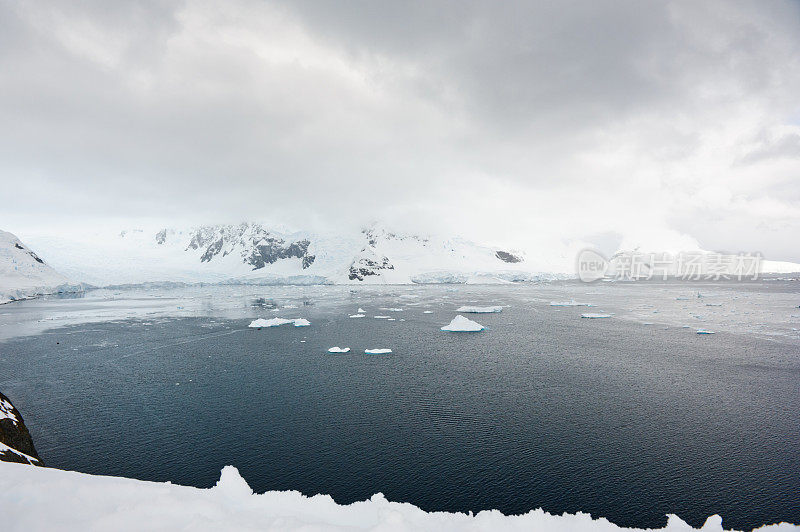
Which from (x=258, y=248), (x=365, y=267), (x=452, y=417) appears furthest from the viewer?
(x=258, y=248)

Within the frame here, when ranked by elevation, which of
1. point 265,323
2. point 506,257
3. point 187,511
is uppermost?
point 506,257

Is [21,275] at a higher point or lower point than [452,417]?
higher

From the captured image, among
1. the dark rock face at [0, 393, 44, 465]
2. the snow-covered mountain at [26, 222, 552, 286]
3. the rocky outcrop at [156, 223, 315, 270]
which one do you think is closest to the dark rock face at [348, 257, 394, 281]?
the snow-covered mountain at [26, 222, 552, 286]

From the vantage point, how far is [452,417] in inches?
647

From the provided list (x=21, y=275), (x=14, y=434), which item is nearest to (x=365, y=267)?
(x=21, y=275)

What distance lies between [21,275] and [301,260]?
3975 inches

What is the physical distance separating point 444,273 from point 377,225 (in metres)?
53.7

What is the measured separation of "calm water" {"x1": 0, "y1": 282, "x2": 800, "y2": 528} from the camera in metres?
11.5

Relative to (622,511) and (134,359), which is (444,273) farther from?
(622,511)

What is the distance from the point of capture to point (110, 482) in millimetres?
6141

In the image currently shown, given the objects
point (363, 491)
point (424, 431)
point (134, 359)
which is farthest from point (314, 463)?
point (134, 359)

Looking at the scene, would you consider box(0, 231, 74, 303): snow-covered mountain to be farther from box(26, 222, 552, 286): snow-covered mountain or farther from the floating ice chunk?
the floating ice chunk

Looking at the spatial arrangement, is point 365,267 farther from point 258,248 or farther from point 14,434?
point 14,434

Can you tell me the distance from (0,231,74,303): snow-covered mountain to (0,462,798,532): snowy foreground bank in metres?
95.6
